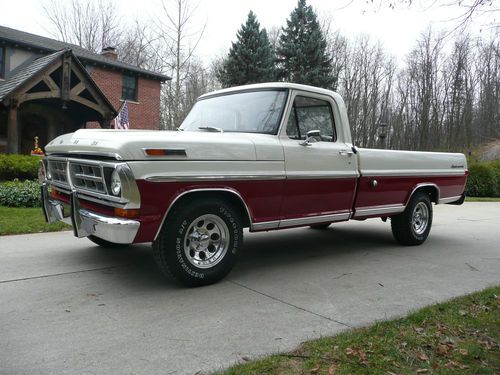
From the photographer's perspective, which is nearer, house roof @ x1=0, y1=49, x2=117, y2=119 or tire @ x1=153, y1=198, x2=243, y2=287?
tire @ x1=153, y1=198, x2=243, y2=287

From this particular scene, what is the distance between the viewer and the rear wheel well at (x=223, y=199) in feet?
14.4

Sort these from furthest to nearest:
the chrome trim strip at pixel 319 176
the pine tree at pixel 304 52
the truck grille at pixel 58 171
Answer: the pine tree at pixel 304 52 < the chrome trim strip at pixel 319 176 < the truck grille at pixel 58 171

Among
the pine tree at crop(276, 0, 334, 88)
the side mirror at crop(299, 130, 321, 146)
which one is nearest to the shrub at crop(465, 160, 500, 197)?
the pine tree at crop(276, 0, 334, 88)

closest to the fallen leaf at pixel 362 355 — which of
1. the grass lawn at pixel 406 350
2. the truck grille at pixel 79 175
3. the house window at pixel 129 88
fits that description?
the grass lawn at pixel 406 350

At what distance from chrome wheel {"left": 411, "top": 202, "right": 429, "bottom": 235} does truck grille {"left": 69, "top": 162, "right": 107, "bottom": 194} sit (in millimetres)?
5029

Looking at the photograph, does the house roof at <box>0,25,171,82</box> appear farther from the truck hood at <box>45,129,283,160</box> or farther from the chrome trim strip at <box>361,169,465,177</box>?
the chrome trim strip at <box>361,169,465,177</box>

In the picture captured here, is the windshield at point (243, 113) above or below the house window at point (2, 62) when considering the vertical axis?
below

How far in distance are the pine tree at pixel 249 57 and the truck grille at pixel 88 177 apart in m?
23.1

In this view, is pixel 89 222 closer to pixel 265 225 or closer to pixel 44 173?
pixel 44 173

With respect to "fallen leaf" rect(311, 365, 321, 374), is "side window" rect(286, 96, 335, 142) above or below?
above

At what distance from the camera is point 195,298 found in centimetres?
429

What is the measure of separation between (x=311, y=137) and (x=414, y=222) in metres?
3.00

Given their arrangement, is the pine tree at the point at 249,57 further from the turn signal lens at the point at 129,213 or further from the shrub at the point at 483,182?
the turn signal lens at the point at 129,213

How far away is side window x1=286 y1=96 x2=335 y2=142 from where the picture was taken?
17.8ft
